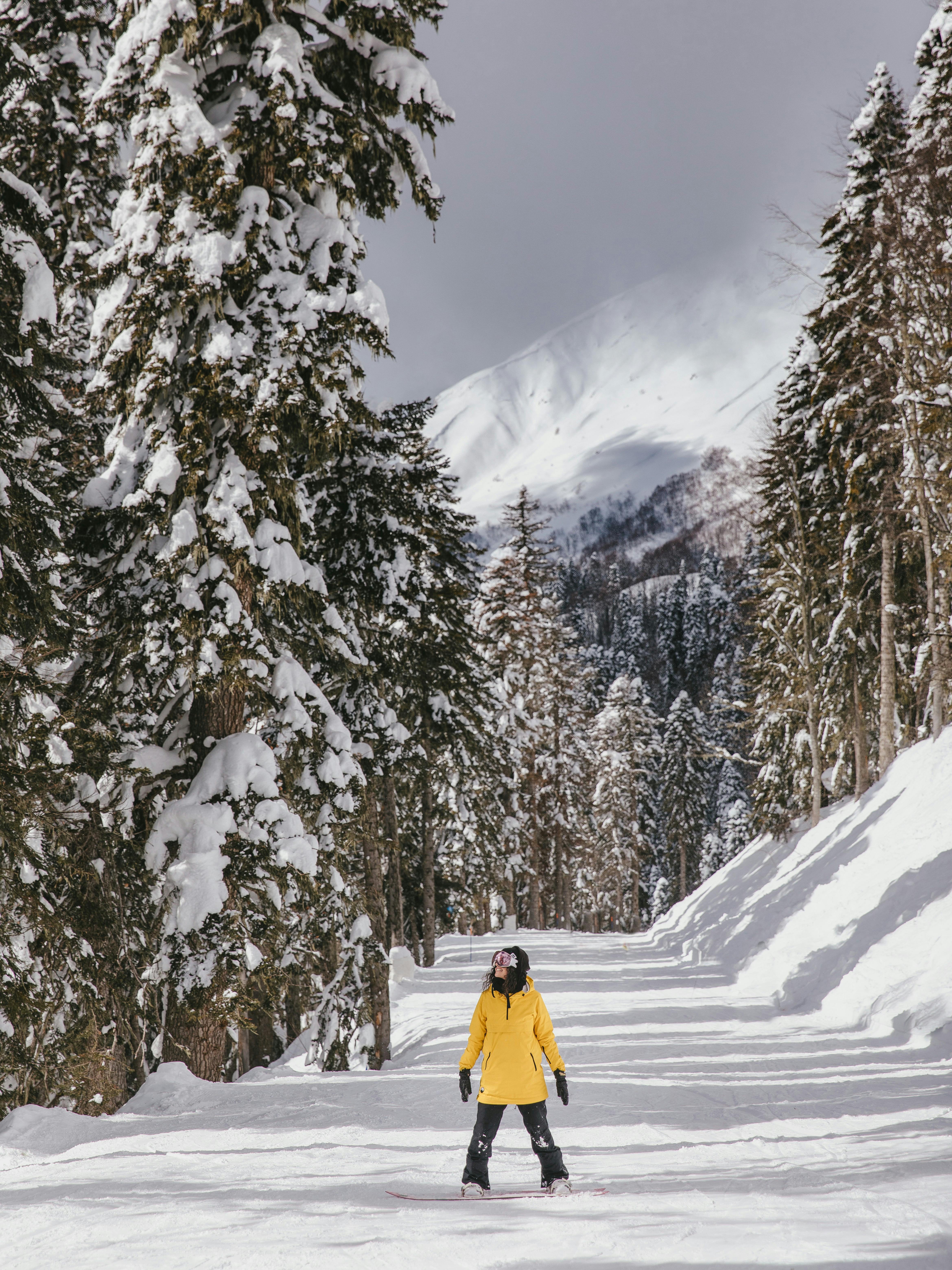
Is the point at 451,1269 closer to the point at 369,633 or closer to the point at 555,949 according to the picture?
the point at 369,633

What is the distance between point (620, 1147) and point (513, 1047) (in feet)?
6.75

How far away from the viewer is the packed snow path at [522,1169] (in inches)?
167

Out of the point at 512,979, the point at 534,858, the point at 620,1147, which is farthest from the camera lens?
the point at 534,858

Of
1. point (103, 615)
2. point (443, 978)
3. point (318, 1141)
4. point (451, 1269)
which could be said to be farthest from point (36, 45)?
point (443, 978)

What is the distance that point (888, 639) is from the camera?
18.6 metres

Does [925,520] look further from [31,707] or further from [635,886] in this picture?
[635,886]

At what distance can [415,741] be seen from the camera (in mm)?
14500

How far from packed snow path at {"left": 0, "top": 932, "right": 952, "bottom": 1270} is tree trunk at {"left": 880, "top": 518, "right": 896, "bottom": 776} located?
9.84m

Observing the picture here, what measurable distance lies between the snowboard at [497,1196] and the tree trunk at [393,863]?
514 cm

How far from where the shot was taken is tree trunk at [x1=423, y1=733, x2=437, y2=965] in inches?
827

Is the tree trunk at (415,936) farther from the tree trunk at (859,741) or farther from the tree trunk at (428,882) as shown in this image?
the tree trunk at (859,741)

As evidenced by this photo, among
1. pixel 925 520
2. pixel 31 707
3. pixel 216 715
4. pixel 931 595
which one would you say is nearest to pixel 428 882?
pixel 931 595

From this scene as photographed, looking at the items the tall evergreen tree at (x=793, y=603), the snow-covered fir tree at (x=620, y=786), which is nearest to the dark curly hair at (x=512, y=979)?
the tall evergreen tree at (x=793, y=603)

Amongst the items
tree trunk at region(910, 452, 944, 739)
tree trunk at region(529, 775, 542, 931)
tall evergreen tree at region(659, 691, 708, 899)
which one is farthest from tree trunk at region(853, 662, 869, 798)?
tall evergreen tree at region(659, 691, 708, 899)
